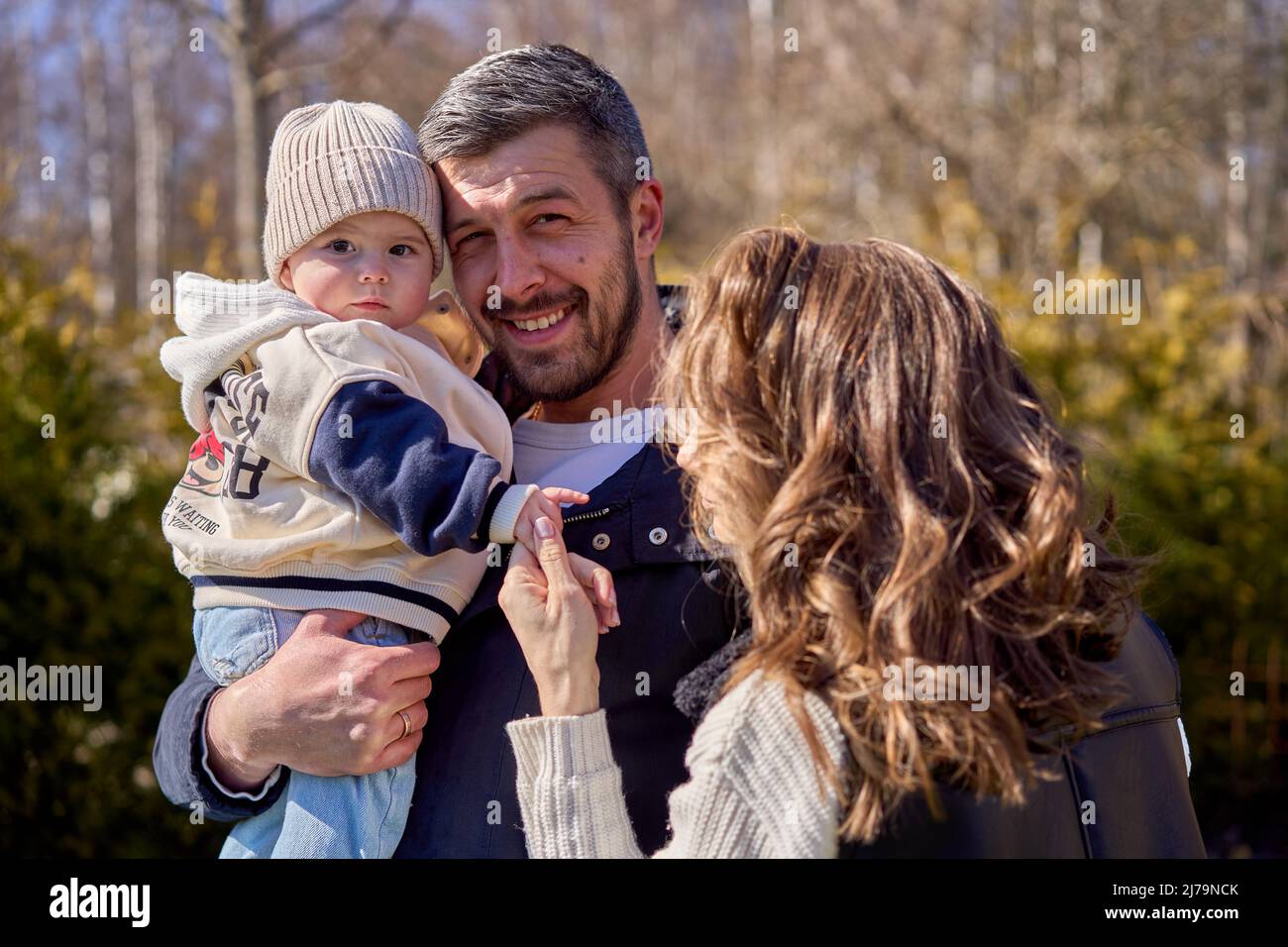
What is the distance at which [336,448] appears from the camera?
1.85 meters

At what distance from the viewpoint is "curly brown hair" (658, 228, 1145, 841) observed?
1410mm

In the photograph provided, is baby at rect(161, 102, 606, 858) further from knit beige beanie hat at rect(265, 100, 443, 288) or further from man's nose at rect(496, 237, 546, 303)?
man's nose at rect(496, 237, 546, 303)

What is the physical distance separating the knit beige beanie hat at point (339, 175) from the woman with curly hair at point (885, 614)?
2.31ft

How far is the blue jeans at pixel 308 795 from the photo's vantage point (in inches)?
74.4

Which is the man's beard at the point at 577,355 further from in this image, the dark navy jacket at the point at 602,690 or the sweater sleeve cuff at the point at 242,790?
the sweater sleeve cuff at the point at 242,790

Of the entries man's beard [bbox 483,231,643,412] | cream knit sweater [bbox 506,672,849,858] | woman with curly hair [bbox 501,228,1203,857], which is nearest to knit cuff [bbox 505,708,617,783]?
woman with curly hair [bbox 501,228,1203,857]

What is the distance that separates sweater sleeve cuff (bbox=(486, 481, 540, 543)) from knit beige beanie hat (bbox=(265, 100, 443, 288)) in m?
0.62

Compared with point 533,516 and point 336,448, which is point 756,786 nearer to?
point 533,516

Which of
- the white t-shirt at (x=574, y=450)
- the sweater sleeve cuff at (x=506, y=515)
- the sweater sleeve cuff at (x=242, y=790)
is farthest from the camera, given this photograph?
the white t-shirt at (x=574, y=450)

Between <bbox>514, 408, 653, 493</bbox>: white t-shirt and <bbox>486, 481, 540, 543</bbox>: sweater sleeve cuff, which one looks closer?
<bbox>486, 481, 540, 543</bbox>: sweater sleeve cuff

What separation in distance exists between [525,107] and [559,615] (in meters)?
1.03

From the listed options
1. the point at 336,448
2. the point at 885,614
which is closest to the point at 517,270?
the point at 336,448

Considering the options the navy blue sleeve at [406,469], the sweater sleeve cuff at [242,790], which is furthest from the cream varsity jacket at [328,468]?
the sweater sleeve cuff at [242,790]

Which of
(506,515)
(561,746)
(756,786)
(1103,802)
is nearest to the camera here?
(756,786)
